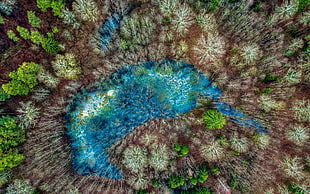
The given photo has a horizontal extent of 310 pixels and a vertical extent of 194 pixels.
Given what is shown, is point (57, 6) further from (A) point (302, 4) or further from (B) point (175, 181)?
(A) point (302, 4)

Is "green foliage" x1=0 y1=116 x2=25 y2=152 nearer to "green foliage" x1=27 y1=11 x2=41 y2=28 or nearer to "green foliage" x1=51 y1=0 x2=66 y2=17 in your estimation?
"green foliage" x1=27 y1=11 x2=41 y2=28

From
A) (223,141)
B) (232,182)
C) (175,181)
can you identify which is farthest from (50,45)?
(232,182)

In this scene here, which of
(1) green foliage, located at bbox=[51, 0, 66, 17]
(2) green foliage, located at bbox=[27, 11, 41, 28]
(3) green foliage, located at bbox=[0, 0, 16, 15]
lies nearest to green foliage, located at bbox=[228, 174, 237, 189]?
(1) green foliage, located at bbox=[51, 0, 66, 17]

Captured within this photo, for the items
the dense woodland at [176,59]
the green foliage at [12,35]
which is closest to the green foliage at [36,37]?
the dense woodland at [176,59]

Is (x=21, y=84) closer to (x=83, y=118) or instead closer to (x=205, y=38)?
(x=83, y=118)

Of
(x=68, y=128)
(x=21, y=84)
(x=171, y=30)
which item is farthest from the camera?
(x=68, y=128)

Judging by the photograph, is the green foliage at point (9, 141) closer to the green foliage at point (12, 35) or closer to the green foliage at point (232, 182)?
the green foliage at point (12, 35)

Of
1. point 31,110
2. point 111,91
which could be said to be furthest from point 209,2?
point 31,110
